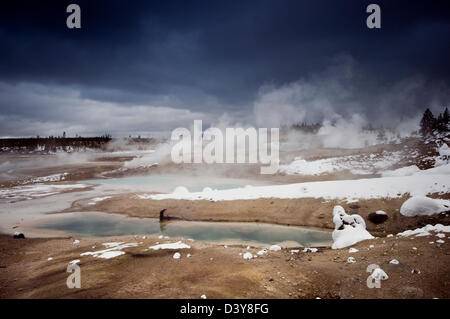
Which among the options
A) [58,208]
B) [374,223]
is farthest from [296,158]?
[58,208]

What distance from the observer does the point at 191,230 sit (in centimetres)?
1906

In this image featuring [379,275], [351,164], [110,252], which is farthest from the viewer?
[351,164]

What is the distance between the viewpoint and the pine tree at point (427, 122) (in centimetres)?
5544

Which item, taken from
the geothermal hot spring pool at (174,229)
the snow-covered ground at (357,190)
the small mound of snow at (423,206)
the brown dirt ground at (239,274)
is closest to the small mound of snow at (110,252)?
the brown dirt ground at (239,274)

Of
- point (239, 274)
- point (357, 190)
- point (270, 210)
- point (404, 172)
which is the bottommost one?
point (270, 210)

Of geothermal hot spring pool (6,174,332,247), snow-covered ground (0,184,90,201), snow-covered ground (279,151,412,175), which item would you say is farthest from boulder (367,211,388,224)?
snow-covered ground (0,184,90,201)

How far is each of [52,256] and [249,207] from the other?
14.8 metres

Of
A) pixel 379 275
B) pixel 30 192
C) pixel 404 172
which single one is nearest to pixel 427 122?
pixel 404 172

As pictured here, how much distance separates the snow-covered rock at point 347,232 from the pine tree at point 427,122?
56111mm

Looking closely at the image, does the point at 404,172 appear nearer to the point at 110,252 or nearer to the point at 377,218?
the point at 377,218

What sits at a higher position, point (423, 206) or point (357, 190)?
point (357, 190)

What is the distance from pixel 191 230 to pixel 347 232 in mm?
11114
